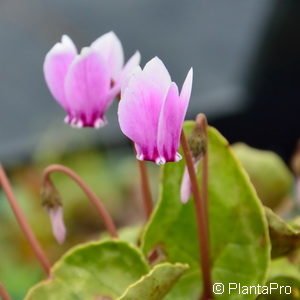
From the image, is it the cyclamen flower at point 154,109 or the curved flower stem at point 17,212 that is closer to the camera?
the cyclamen flower at point 154,109

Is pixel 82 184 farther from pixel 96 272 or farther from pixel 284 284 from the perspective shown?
pixel 284 284

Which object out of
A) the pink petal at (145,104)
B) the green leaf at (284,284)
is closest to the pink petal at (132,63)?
the pink petal at (145,104)

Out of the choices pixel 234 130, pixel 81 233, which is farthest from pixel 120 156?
pixel 81 233

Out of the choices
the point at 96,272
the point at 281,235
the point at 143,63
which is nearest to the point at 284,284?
the point at 281,235

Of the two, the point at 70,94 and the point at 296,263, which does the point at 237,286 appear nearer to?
the point at 296,263

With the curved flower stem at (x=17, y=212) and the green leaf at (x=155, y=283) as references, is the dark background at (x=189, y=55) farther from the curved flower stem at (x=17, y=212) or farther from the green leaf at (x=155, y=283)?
the green leaf at (x=155, y=283)

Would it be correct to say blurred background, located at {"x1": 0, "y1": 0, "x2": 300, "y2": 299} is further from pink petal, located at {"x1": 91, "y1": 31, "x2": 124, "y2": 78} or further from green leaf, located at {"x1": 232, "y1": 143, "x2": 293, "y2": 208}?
pink petal, located at {"x1": 91, "y1": 31, "x2": 124, "y2": 78}

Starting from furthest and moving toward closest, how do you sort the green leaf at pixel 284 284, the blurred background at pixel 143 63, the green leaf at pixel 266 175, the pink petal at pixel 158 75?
the blurred background at pixel 143 63
the green leaf at pixel 266 175
the green leaf at pixel 284 284
the pink petal at pixel 158 75
